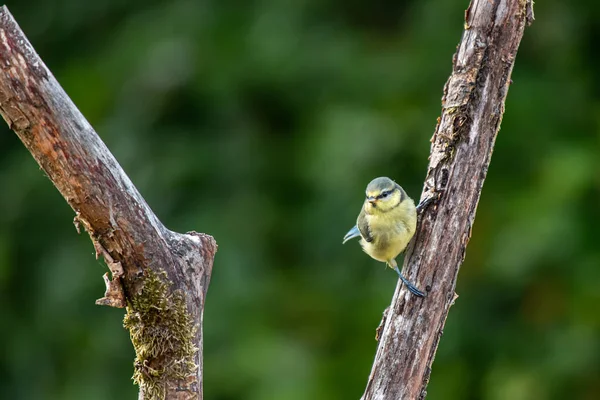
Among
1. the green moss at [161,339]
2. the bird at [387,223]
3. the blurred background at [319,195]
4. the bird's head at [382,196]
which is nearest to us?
the green moss at [161,339]

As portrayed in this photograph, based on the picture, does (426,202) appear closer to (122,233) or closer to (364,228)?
(364,228)

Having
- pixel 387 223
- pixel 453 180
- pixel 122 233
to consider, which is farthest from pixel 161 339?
pixel 453 180

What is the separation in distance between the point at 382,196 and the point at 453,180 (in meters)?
0.28

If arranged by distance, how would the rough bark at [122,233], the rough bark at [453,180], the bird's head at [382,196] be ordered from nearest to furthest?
1. the rough bark at [122,233]
2. the rough bark at [453,180]
3. the bird's head at [382,196]

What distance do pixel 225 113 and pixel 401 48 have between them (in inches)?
38.8

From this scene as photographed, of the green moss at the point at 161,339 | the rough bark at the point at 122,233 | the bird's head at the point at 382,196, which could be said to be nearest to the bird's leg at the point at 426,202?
the bird's head at the point at 382,196

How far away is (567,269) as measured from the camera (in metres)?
3.83

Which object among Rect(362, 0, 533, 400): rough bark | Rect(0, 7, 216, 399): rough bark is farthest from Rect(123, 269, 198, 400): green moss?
Rect(362, 0, 533, 400): rough bark

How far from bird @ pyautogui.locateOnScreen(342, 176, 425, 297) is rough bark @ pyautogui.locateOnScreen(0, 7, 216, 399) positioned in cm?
50

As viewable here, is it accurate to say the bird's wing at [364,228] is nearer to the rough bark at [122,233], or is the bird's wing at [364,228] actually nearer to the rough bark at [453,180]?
the rough bark at [453,180]

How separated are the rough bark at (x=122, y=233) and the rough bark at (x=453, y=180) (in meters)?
0.49

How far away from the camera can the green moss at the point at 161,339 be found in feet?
6.43

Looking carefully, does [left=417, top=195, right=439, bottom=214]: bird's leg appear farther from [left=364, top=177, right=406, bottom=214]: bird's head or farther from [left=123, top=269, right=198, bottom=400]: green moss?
[left=123, top=269, right=198, bottom=400]: green moss

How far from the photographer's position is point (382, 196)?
7.76 feet
